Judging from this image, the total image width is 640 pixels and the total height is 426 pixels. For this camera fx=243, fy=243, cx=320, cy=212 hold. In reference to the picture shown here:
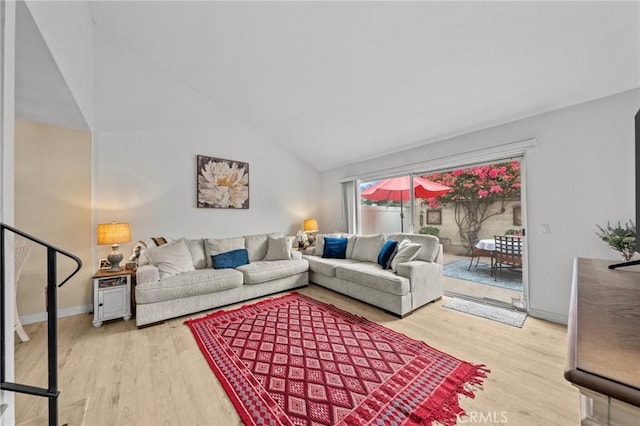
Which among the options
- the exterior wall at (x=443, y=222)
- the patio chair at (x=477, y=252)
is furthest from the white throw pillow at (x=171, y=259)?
the patio chair at (x=477, y=252)

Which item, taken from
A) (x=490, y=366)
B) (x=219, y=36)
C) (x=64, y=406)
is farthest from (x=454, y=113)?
(x=64, y=406)

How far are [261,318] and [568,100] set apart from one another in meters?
3.82

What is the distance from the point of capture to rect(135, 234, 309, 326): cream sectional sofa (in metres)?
2.57

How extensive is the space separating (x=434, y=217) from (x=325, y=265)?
1.87 meters

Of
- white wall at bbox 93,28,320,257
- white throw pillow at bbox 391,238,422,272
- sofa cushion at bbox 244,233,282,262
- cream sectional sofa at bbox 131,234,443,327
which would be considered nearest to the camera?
cream sectional sofa at bbox 131,234,443,327

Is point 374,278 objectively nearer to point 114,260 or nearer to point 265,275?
point 265,275

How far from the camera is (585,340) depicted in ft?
1.94

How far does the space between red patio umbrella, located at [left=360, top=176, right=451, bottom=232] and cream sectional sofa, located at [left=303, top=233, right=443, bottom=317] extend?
0.80 metres

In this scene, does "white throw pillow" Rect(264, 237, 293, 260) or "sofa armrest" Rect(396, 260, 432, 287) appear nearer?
"sofa armrest" Rect(396, 260, 432, 287)

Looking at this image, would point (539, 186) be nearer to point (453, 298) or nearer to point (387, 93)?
point (453, 298)

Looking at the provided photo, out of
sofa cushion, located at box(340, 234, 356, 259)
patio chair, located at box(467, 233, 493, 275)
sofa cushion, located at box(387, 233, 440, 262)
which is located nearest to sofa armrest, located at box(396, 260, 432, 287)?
sofa cushion, located at box(387, 233, 440, 262)

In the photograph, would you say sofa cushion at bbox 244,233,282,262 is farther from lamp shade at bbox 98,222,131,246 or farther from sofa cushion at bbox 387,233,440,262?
sofa cushion at bbox 387,233,440,262

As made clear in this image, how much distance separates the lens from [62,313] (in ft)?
9.19

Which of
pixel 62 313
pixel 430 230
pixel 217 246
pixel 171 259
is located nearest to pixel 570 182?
pixel 430 230
